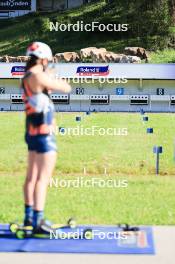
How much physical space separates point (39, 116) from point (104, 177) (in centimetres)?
647

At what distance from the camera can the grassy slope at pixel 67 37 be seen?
163ft

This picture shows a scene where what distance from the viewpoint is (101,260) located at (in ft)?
18.8

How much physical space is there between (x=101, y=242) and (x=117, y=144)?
1164cm

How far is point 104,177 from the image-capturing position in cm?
1202

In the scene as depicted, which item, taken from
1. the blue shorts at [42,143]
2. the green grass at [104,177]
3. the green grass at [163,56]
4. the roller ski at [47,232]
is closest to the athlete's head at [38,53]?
the blue shorts at [42,143]

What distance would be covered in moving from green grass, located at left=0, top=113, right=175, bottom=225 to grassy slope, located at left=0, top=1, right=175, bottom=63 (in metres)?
27.2

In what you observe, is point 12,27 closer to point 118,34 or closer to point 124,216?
point 118,34

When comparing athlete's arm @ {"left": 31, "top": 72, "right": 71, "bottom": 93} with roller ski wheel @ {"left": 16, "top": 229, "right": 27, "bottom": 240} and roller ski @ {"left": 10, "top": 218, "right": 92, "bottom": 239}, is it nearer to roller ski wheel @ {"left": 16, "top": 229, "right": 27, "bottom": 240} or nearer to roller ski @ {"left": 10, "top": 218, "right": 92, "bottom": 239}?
roller ski @ {"left": 10, "top": 218, "right": 92, "bottom": 239}

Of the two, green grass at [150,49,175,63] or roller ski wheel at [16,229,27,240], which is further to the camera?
green grass at [150,49,175,63]

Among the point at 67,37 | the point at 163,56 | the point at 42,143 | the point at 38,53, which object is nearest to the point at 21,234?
the point at 42,143

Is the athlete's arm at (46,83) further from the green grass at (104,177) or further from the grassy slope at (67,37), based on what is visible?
the grassy slope at (67,37)

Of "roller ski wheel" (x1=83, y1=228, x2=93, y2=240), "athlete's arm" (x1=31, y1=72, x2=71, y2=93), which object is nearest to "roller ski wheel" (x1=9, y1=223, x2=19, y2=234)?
"roller ski wheel" (x1=83, y1=228, x2=93, y2=240)

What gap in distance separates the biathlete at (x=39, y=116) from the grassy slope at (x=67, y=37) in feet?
128

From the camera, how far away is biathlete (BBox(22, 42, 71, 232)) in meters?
5.69
